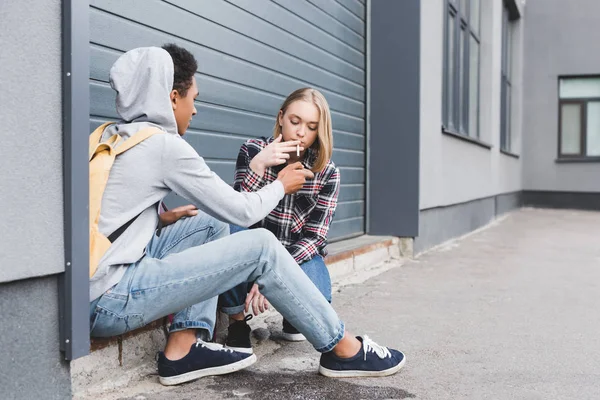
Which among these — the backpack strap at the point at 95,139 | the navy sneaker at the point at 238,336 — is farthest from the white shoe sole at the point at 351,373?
the backpack strap at the point at 95,139

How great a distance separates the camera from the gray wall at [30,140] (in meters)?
2.03

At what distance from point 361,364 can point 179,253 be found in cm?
87

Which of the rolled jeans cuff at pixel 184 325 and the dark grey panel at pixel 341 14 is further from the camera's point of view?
the dark grey panel at pixel 341 14

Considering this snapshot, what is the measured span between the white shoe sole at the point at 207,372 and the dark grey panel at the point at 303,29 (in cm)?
229

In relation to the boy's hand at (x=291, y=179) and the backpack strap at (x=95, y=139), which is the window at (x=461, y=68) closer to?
the boy's hand at (x=291, y=179)

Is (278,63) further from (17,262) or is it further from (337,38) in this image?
(17,262)

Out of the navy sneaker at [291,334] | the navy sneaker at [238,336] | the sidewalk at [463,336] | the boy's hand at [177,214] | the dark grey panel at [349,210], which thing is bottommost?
the sidewalk at [463,336]

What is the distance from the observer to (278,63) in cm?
496

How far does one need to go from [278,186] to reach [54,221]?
3.01 ft

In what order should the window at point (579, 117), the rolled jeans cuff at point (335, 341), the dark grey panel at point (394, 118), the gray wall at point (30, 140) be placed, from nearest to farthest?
the gray wall at point (30, 140) < the rolled jeans cuff at point (335, 341) < the dark grey panel at point (394, 118) < the window at point (579, 117)

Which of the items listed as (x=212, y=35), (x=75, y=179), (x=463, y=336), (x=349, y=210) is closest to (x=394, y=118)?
(x=349, y=210)

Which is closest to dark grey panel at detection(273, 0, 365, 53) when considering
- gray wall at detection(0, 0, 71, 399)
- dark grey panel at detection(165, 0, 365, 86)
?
dark grey panel at detection(165, 0, 365, 86)

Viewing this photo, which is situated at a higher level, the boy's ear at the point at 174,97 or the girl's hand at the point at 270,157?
the boy's ear at the point at 174,97

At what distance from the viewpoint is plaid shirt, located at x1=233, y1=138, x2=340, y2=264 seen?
133 inches
